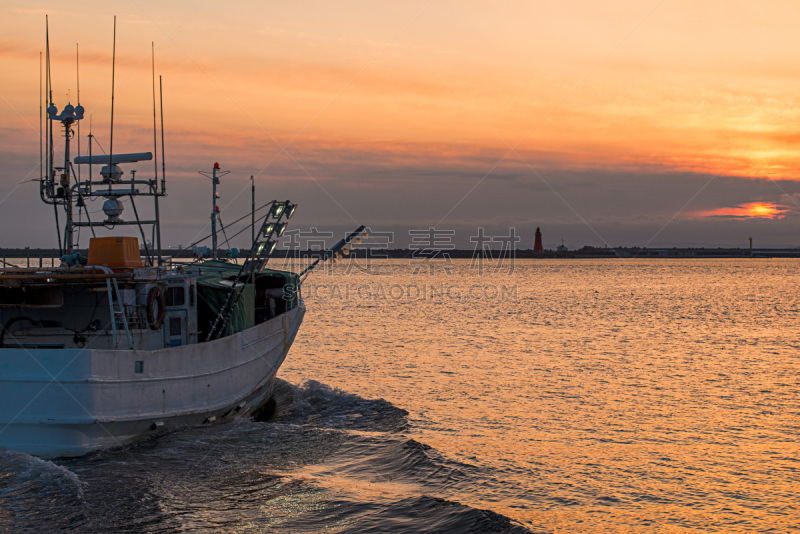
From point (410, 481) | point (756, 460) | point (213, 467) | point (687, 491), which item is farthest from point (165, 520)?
point (756, 460)

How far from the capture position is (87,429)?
623 inches

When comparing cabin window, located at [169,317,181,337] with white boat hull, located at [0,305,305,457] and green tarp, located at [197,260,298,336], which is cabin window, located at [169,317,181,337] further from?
white boat hull, located at [0,305,305,457]

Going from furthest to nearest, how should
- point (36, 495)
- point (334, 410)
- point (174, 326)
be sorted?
point (334, 410), point (174, 326), point (36, 495)

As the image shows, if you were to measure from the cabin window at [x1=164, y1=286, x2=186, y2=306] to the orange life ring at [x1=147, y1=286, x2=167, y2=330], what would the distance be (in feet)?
2.33

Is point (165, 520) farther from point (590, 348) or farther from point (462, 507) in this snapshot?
point (590, 348)

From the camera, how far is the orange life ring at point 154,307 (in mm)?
18719

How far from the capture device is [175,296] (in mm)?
20125

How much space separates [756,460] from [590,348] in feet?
71.6

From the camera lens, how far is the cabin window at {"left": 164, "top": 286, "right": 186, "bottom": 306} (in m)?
20.0

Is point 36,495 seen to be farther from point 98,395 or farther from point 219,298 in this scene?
point 219,298

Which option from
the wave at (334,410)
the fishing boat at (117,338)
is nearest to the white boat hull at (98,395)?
the fishing boat at (117,338)

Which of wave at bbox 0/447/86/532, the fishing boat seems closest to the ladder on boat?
the fishing boat

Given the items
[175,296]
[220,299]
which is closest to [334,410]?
[220,299]

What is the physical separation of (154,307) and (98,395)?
12.8ft
